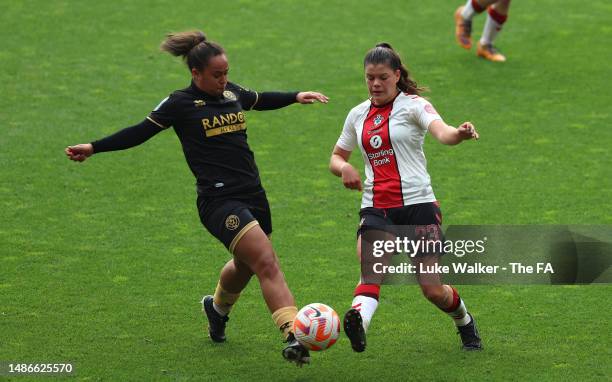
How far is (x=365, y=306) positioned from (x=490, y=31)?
7636 millimetres

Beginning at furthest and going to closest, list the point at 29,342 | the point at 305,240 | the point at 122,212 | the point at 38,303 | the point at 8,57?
the point at 8,57 → the point at 122,212 → the point at 305,240 → the point at 38,303 → the point at 29,342

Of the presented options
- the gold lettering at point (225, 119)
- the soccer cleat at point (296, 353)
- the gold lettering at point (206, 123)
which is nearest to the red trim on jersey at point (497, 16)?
the gold lettering at point (225, 119)

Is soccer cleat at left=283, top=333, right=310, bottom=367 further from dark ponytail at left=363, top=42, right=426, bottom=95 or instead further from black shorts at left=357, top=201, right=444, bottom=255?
dark ponytail at left=363, top=42, right=426, bottom=95

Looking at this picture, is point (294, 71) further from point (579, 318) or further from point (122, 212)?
point (579, 318)

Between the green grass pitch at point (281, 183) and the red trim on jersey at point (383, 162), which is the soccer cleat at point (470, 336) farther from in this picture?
the red trim on jersey at point (383, 162)

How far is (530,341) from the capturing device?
287 inches

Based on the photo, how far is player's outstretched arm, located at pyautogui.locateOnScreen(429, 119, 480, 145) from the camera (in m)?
6.15

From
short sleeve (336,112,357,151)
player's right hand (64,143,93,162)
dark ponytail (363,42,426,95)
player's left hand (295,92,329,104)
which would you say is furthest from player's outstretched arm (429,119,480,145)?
player's right hand (64,143,93,162)

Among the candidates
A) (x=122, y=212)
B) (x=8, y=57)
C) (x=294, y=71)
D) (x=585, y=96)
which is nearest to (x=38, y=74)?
(x=8, y=57)

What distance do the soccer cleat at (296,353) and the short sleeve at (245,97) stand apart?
167 cm

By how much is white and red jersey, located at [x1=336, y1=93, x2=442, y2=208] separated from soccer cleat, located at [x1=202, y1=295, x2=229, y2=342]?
1283 mm

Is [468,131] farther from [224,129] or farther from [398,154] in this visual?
[224,129]

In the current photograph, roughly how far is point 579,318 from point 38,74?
7875mm

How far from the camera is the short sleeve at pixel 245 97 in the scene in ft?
23.9
